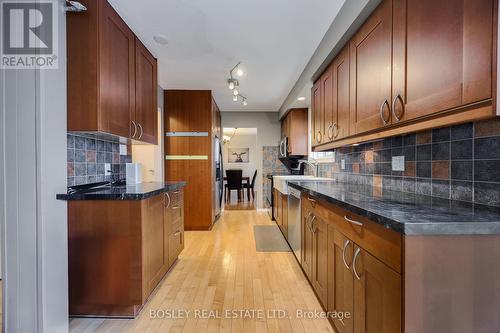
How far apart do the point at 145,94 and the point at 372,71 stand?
2038mm

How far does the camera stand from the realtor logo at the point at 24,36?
130 centimetres

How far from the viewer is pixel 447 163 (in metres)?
1.30

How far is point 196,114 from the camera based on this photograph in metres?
3.99

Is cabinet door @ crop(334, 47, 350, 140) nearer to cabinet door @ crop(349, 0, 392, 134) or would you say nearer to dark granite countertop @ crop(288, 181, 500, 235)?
cabinet door @ crop(349, 0, 392, 134)

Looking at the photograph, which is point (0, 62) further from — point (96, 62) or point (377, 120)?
point (377, 120)

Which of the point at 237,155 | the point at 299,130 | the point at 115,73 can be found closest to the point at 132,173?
the point at 115,73

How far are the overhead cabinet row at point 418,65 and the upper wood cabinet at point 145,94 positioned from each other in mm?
1847

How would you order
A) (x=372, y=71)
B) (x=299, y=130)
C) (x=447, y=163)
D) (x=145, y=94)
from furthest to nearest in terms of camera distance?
(x=299, y=130), (x=145, y=94), (x=372, y=71), (x=447, y=163)

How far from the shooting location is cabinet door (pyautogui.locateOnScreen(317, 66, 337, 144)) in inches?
90.0

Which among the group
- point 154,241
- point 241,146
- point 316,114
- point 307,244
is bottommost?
point 307,244

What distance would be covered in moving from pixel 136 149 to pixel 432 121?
13.0 feet

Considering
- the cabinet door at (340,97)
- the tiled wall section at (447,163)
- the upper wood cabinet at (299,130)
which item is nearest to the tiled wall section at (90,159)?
the cabinet door at (340,97)

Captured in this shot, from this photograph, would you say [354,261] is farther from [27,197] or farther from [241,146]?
[241,146]

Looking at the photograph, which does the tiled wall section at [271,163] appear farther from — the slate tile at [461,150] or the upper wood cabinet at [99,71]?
the slate tile at [461,150]
